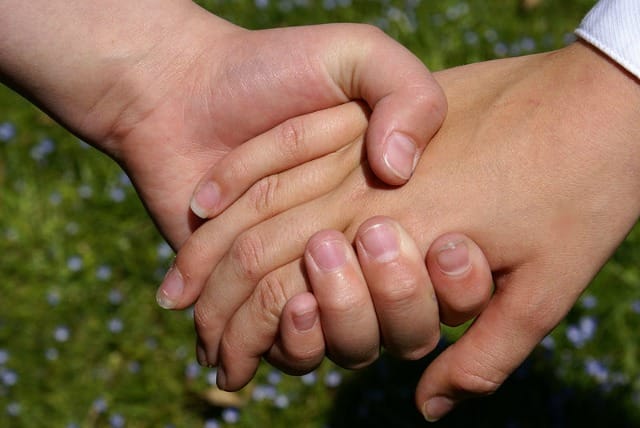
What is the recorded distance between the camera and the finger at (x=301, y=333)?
1.95m

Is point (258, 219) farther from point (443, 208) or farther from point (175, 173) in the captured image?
point (443, 208)

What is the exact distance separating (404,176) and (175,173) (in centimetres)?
66

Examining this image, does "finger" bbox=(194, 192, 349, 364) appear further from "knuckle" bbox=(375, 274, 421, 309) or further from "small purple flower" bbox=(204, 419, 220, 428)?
"small purple flower" bbox=(204, 419, 220, 428)

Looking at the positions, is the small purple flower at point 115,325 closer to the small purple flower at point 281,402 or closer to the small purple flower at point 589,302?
the small purple flower at point 281,402

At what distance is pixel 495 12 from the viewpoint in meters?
4.07

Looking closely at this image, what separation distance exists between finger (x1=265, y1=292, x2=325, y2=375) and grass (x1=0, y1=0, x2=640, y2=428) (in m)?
0.75

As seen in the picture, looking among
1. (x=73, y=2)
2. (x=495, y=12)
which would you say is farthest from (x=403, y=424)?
(x=495, y=12)

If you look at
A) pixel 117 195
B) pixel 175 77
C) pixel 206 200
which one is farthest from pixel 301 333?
pixel 117 195

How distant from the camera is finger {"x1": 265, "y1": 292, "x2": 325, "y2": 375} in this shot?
195cm

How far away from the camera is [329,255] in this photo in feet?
6.31

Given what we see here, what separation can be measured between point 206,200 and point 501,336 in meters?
0.82

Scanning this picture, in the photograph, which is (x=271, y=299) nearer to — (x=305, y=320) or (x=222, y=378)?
(x=305, y=320)

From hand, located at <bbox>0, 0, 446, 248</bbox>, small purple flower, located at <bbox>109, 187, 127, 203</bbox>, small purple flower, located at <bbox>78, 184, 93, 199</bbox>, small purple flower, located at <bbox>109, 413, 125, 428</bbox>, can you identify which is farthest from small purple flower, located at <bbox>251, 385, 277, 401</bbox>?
small purple flower, located at <bbox>78, 184, 93, 199</bbox>

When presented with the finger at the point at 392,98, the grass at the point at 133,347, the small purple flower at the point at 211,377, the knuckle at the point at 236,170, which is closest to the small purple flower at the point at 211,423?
the grass at the point at 133,347
